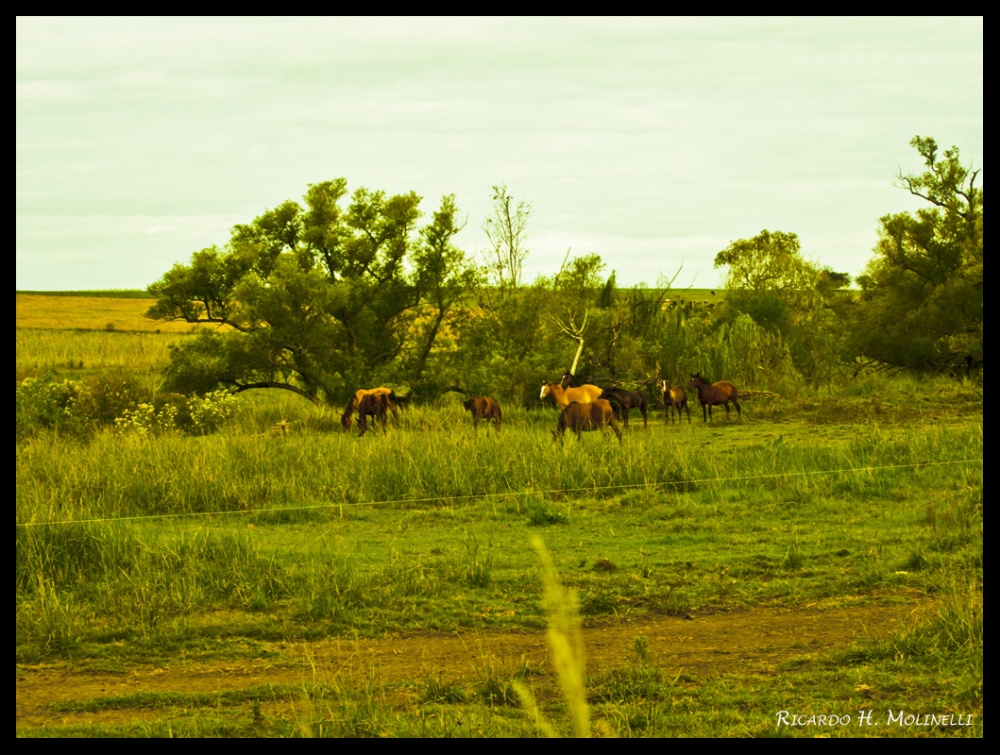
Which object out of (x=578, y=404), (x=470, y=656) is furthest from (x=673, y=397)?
(x=470, y=656)

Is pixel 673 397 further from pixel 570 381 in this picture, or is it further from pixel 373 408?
pixel 373 408

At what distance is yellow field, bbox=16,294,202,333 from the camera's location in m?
50.9

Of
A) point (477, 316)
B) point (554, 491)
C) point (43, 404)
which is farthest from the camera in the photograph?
point (477, 316)

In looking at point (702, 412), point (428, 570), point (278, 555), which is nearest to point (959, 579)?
point (428, 570)

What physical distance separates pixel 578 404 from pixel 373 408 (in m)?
3.57

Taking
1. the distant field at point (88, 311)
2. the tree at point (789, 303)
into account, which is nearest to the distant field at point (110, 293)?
the distant field at point (88, 311)

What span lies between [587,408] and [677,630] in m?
7.43

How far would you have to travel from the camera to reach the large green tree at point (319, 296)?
62.7 ft

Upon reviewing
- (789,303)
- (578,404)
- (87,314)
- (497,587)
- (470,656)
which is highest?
(87,314)

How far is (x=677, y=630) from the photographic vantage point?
741cm

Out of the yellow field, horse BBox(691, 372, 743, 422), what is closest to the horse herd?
horse BBox(691, 372, 743, 422)

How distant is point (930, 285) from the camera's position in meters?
22.9

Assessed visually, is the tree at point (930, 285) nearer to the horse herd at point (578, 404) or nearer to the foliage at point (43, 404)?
the horse herd at point (578, 404)

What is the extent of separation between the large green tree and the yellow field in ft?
79.6
